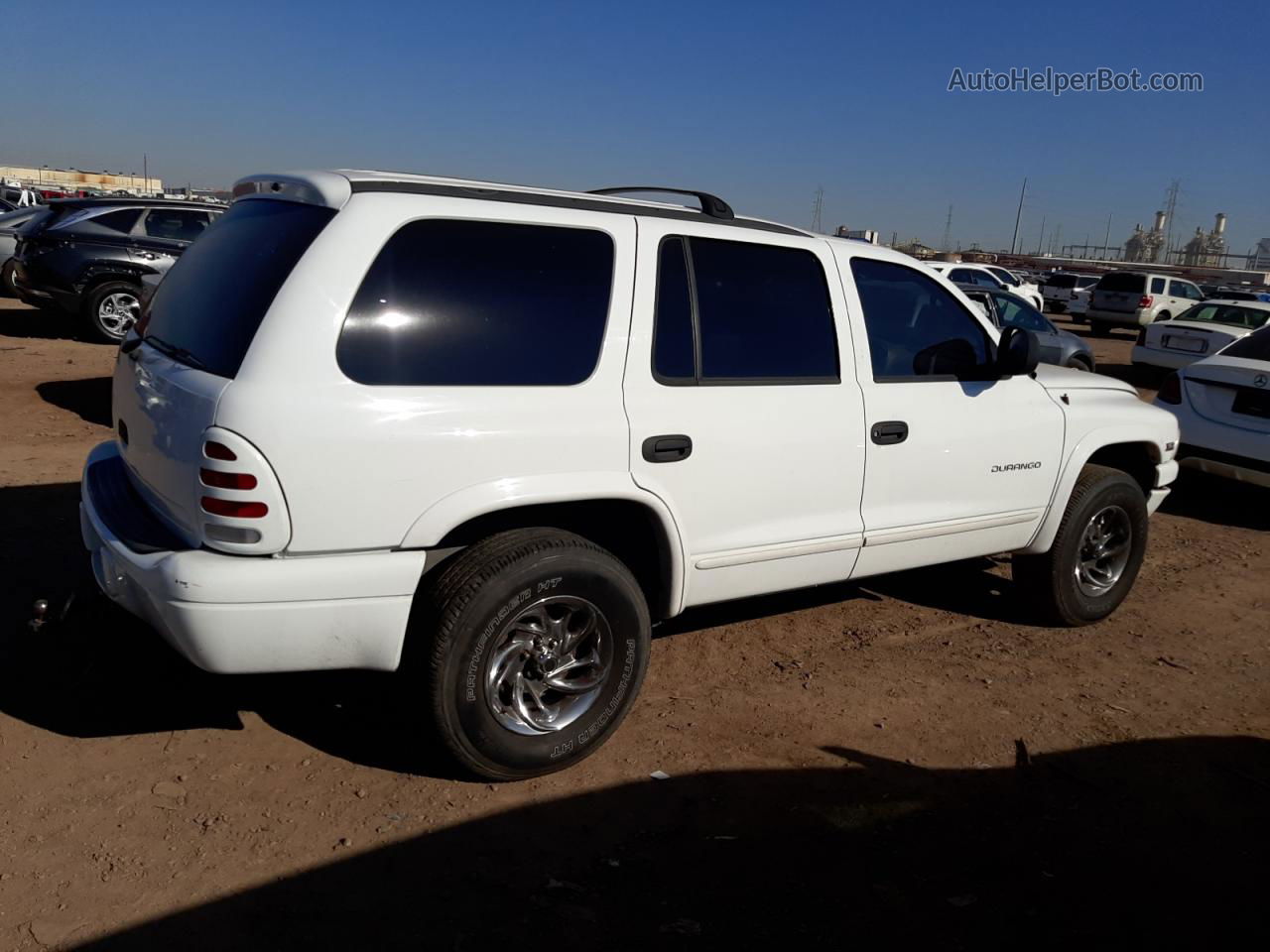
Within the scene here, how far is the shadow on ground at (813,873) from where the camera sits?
9.07 feet

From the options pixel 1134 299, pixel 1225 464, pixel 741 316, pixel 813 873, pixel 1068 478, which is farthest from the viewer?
pixel 1134 299

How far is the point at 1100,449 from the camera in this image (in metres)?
5.33

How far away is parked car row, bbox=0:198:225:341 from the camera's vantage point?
462 inches

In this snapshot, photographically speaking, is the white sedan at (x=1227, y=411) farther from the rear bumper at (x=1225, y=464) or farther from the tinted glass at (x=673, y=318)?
the tinted glass at (x=673, y=318)

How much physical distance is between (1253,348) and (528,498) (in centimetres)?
751

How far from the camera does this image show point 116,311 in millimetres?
12164

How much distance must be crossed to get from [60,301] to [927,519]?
11.1 meters

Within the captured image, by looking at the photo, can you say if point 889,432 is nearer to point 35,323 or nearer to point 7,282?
point 35,323

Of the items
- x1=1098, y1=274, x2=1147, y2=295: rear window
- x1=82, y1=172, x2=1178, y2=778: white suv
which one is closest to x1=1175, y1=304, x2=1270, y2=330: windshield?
x1=1098, y1=274, x2=1147, y2=295: rear window

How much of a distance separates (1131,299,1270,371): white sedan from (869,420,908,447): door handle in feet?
42.0

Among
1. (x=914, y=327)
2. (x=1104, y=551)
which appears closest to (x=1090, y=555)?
(x=1104, y=551)

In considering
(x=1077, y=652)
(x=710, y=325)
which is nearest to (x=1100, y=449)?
(x=1077, y=652)

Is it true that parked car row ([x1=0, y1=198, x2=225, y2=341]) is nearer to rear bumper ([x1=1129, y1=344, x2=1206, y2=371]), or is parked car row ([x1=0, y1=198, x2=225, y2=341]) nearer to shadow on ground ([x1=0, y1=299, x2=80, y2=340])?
shadow on ground ([x1=0, y1=299, x2=80, y2=340])

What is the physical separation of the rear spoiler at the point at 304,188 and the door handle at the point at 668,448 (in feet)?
4.10
